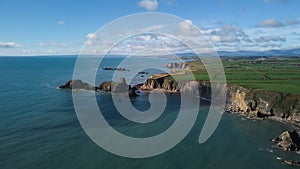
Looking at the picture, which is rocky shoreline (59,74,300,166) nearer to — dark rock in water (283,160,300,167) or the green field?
dark rock in water (283,160,300,167)

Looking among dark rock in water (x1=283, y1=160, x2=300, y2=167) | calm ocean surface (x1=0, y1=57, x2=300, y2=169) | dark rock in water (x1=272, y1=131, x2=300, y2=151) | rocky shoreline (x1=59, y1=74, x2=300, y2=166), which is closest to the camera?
calm ocean surface (x1=0, y1=57, x2=300, y2=169)

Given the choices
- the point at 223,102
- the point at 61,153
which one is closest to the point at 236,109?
the point at 223,102

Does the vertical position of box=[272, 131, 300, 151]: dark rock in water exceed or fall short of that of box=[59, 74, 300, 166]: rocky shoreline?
it falls short

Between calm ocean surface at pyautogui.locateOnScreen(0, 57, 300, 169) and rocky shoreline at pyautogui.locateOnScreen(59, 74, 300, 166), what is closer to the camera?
calm ocean surface at pyautogui.locateOnScreen(0, 57, 300, 169)

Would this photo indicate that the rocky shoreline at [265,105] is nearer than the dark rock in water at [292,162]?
No

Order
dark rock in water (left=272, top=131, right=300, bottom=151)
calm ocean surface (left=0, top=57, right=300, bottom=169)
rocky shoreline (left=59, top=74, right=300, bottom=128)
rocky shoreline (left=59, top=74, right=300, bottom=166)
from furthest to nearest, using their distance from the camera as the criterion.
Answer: rocky shoreline (left=59, top=74, right=300, bottom=128) → rocky shoreline (left=59, top=74, right=300, bottom=166) → dark rock in water (left=272, top=131, right=300, bottom=151) → calm ocean surface (left=0, top=57, right=300, bottom=169)

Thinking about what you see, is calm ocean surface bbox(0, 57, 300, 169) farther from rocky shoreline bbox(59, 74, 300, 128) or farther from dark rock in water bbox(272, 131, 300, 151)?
rocky shoreline bbox(59, 74, 300, 128)

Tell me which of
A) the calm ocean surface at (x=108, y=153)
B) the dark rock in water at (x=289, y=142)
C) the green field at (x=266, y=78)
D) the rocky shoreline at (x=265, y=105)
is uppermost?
the green field at (x=266, y=78)

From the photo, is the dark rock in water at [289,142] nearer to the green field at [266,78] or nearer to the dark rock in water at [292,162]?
the dark rock in water at [292,162]

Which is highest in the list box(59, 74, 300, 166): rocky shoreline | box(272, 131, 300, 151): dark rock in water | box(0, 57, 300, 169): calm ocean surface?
box(59, 74, 300, 166): rocky shoreline

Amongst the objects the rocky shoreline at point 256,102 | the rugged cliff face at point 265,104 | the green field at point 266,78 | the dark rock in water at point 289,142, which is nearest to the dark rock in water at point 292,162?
the dark rock in water at point 289,142

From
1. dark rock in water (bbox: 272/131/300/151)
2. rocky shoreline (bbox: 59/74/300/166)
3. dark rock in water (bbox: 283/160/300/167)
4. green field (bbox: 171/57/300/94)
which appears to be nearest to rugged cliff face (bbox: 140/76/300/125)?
rocky shoreline (bbox: 59/74/300/166)
